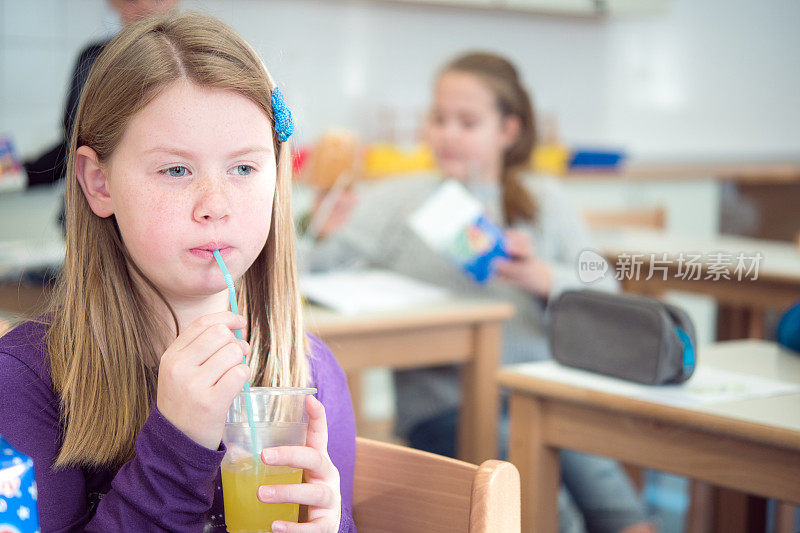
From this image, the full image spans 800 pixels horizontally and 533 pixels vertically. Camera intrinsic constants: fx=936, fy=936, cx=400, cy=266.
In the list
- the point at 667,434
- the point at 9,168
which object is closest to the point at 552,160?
the point at 9,168

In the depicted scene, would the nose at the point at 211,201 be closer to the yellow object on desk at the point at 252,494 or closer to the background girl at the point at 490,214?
the yellow object on desk at the point at 252,494

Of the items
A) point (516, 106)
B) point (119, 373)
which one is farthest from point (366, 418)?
point (119, 373)

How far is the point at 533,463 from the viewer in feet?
3.84

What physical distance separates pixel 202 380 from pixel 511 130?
5.11ft

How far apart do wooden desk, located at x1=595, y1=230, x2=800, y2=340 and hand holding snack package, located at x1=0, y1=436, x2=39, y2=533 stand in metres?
1.37

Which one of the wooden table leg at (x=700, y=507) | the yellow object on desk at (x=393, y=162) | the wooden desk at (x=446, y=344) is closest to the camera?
the wooden desk at (x=446, y=344)

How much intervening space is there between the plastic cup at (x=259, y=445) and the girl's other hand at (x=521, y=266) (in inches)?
41.8

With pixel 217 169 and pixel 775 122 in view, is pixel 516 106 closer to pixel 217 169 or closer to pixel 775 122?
pixel 217 169

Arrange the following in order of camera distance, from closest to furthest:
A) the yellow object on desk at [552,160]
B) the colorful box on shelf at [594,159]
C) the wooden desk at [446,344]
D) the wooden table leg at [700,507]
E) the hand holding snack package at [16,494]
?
the hand holding snack package at [16,494] → the wooden desk at [446,344] → the wooden table leg at [700,507] → the yellow object on desk at [552,160] → the colorful box on shelf at [594,159]

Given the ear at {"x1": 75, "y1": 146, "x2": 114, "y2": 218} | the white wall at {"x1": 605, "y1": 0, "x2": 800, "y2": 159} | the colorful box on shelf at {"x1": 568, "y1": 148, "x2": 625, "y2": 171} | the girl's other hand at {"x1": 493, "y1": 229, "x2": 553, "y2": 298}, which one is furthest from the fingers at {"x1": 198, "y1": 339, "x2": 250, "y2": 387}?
the white wall at {"x1": 605, "y1": 0, "x2": 800, "y2": 159}

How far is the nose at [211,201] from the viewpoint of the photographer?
757mm

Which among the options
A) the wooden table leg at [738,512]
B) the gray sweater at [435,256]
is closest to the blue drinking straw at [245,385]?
the gray sweater at [435,256]

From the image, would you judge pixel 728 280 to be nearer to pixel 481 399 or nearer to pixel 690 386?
pixel 481 399

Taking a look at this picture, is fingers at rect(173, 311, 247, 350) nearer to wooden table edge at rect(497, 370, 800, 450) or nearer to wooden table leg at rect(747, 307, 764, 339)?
wooden table edge at rect(497, 370, 800, 450)
